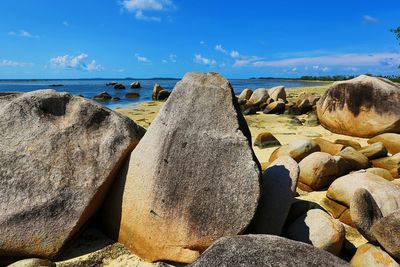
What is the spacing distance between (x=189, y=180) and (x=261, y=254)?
1.71 metres

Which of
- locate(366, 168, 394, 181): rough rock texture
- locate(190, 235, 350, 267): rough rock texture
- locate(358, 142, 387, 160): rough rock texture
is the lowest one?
locate(366, 168, 394, 181): rough rock texture

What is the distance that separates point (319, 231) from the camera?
4.29 m

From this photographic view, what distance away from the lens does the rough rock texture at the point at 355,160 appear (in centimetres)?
675

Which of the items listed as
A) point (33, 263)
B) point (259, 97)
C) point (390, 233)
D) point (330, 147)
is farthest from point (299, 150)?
point (259, 97)

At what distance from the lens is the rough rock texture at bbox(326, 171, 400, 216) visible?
4.67 metres

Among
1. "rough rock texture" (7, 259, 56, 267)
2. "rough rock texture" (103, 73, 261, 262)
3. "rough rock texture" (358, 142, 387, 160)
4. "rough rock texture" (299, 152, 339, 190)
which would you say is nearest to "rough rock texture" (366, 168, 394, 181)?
"rough rock texture" (299, 152, 339, 190)

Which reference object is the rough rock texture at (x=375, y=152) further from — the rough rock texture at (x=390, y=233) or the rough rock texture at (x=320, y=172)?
the rough rock texture at (x=390, y=233)

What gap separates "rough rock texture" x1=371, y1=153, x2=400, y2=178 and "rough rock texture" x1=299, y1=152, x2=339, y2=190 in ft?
4.29

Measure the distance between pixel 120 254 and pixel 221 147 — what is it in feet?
5.97

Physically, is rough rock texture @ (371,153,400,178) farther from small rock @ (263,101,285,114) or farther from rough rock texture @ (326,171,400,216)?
small rock @ (263,101,285,114)

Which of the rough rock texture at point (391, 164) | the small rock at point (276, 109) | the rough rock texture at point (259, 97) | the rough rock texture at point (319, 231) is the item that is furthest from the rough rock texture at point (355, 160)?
the rough rock texture at point (259, 97)

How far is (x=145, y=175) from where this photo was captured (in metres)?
4.65

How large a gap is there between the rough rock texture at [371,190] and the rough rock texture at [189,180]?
5.84 feet

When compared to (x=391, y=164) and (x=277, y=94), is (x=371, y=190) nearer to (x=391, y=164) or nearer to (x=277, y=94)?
(x=391, y=164)
